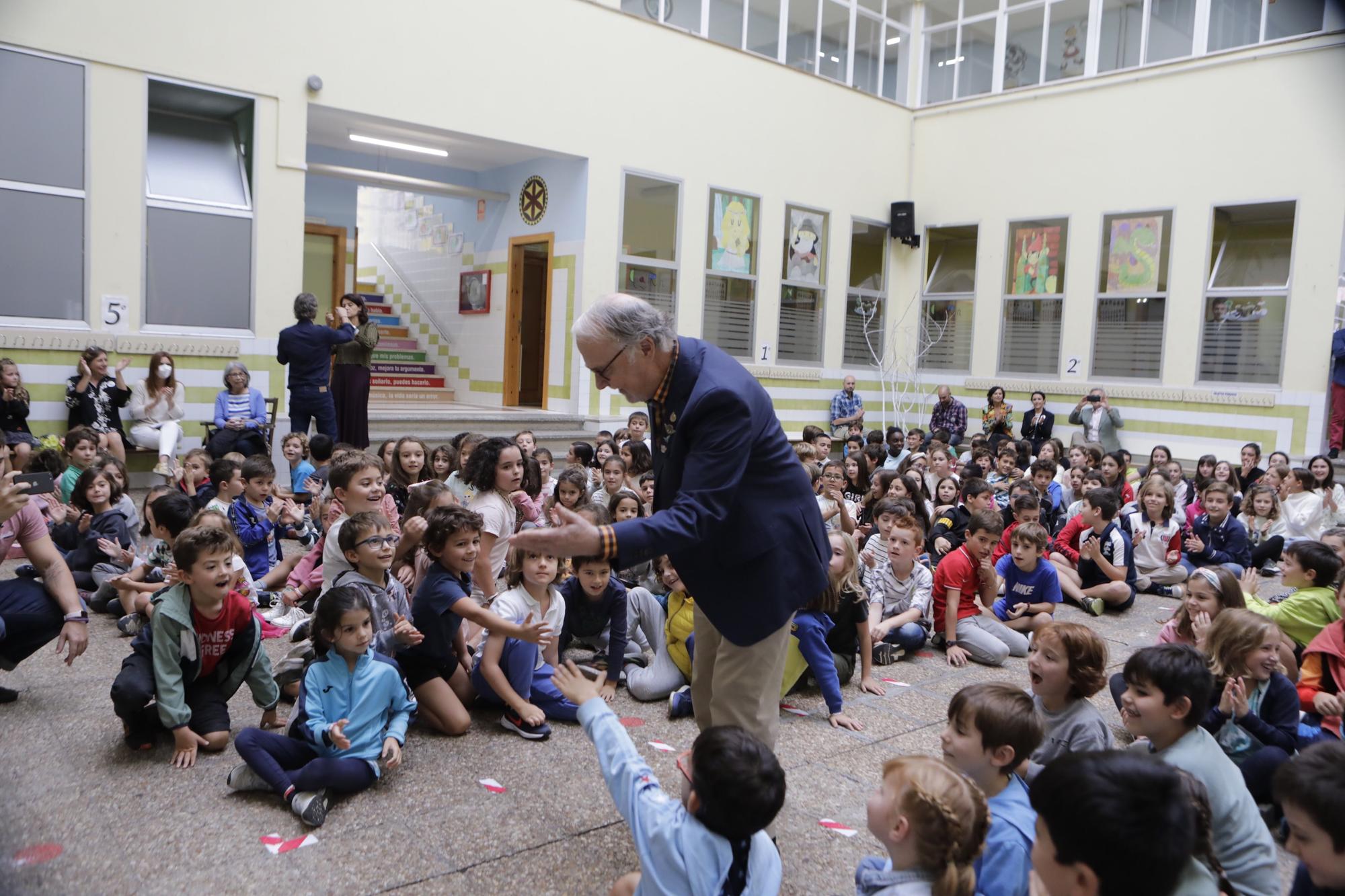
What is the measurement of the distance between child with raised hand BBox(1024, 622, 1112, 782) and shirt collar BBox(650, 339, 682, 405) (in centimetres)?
153

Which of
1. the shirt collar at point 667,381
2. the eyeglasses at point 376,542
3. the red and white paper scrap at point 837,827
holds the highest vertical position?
the shirt collar at point 667,381

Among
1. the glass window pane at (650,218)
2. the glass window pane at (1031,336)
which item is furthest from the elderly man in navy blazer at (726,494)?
the glass window pane at (1031,336)

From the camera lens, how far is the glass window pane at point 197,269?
9305 mm

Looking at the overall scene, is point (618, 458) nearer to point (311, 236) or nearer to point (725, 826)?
point (725, 826)

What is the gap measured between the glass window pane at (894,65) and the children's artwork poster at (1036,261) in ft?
10.3

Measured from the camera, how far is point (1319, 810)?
1.96m

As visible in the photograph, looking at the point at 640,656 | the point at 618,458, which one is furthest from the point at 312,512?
the point at 640,656

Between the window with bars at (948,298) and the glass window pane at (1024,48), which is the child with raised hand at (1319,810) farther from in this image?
the glass window pane at (1024,48)

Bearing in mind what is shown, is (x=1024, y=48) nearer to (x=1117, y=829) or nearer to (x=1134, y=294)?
(x=1134, y=294)

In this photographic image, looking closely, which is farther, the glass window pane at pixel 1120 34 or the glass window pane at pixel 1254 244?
the glass window pane at pixel 1120 34

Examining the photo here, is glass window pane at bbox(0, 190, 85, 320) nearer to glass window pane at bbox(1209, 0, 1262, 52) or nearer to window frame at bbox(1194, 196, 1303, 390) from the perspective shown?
window frame at bbox(1194, 196, 1303, 390)

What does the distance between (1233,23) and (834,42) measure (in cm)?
524

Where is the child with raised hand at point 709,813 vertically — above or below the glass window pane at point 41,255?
below

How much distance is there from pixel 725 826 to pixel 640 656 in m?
2.62
